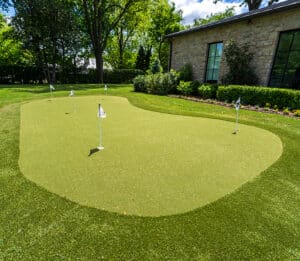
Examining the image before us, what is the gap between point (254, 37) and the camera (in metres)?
10.2

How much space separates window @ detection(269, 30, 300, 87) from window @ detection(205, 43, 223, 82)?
351cm

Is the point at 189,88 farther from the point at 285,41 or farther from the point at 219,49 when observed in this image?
the point at 285,41

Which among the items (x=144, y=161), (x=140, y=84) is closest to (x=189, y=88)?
(x=140, y=84)

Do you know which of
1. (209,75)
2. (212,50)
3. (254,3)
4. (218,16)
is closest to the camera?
(212,50)

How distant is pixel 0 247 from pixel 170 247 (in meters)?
1.43

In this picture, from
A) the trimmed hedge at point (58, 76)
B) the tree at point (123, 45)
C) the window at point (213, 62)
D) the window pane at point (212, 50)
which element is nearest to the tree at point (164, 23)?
the tree at point (123, 45)

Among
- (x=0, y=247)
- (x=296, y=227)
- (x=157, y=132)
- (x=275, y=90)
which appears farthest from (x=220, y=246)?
(x=275, y=90)

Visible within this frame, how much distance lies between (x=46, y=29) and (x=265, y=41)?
57.6 ft

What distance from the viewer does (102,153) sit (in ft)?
11.1

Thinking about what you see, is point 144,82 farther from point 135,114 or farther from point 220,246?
point 220,246

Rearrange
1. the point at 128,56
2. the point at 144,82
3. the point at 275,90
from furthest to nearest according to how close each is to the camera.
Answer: the point at 128,56, the point at 144,82, the point at 275,90

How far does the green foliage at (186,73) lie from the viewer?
552 inches

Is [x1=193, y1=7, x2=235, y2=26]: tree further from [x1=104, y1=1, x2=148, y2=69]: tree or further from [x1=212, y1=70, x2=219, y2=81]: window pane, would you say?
[x1=212, y1=70, x2=219, y2=81]: window pane

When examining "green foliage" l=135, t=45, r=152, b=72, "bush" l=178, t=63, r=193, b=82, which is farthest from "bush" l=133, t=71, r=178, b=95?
"green foliage" l=135, t=45, r=152, b=72
